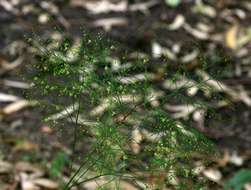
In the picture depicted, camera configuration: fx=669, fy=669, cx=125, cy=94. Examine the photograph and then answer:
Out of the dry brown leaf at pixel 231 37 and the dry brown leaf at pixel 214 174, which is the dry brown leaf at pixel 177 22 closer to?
the dry brown leaf at pixel 231 37

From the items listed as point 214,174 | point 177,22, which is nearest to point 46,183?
point 214,174

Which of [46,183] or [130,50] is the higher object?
[130,50]

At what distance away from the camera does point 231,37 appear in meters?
4.95

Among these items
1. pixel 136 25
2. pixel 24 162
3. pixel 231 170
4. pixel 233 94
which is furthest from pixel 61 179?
pixel 136 25

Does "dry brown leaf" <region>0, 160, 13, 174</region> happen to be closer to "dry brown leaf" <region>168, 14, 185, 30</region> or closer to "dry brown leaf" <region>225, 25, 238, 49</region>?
"dry brown leaf" <region>168, 14, 185, 30</region>

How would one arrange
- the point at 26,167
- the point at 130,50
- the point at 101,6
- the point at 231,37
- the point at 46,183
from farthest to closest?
the point at 101,6 → the point at 231,37 → the point at 130,50 → the point at 26,167 → the point at 46,183

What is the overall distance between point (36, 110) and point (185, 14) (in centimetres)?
160

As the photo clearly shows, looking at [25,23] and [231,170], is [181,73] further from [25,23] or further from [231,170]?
[25,23]

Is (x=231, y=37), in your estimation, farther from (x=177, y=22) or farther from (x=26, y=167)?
(x=26, y=167)

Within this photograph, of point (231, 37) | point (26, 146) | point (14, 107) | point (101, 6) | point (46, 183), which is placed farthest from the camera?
point (101, 6)

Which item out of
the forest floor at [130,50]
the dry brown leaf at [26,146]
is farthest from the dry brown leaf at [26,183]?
the dry brown leaf at [26,146]

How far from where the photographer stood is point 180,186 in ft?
7.23

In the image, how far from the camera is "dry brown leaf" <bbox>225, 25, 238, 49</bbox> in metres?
4.88

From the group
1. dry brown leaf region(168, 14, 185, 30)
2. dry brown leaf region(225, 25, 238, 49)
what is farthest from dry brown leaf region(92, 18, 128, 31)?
dry brown leaf region(225, 25, 238, 49)
